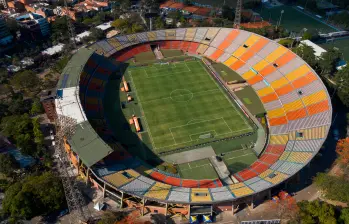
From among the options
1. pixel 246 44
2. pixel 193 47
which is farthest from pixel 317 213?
pixel 193 47

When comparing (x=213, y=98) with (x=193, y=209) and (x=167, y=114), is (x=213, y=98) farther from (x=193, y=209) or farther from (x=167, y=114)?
(x=193, y=209)

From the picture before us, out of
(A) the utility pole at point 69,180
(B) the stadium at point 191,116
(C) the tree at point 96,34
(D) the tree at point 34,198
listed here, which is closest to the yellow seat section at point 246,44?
(B) the stadium at point 191,116

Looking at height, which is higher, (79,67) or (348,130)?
(79,67)

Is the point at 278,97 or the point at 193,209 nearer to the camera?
the point at 193,209

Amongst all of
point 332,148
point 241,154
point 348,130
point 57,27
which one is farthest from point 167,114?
point 57,27

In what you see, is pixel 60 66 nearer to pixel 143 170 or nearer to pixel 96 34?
pixel 96 34

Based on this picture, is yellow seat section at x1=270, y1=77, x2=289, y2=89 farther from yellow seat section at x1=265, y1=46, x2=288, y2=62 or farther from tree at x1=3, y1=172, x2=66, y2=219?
tree at x1=3, y1=172, x2=66, y2=219
